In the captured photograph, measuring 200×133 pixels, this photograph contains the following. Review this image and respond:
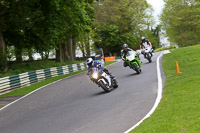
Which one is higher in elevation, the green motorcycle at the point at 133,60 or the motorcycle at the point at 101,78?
the green motorcycle at the point at 133,60

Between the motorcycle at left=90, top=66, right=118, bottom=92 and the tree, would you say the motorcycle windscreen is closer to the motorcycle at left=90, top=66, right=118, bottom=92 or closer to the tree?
the motorcycle at left=90, top=66, right=118, bottom=92

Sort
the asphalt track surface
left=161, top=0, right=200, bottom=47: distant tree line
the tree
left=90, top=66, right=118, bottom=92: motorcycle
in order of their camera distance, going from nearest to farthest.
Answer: the asphalt track surface
left=90, top=66, right=118, bottom=92: motorcycle
the tree
left=161, top=0, right=200, bottom=47: distant tree line

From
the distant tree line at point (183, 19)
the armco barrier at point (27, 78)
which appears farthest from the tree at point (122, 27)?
the armco barrier at point (27, 78)

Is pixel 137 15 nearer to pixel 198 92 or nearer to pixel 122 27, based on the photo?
pixel 122 27

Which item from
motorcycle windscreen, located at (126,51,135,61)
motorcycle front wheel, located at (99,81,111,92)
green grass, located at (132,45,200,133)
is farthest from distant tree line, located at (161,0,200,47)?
green grass, located at (132,45,200,133)

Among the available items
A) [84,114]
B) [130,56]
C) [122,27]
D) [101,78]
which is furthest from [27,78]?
[122,27]

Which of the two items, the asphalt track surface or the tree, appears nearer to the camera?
the asphalt track surface

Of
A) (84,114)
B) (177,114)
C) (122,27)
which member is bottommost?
(84,114)

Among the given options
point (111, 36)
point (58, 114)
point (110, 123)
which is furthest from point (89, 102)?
point (111, 36)

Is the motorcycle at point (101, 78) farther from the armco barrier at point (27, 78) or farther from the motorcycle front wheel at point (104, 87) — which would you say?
the armco barrier at point (27, 78)

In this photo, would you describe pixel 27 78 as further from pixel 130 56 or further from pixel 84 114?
pixel 84 114

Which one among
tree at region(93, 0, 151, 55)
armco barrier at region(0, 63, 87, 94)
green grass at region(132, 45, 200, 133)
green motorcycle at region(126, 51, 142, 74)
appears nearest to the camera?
green grass at region(132, 45, 200, 133)

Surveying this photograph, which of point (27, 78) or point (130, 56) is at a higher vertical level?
point (130, 56)

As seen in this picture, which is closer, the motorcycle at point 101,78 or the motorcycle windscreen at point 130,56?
the motorcycle at point 101,78
